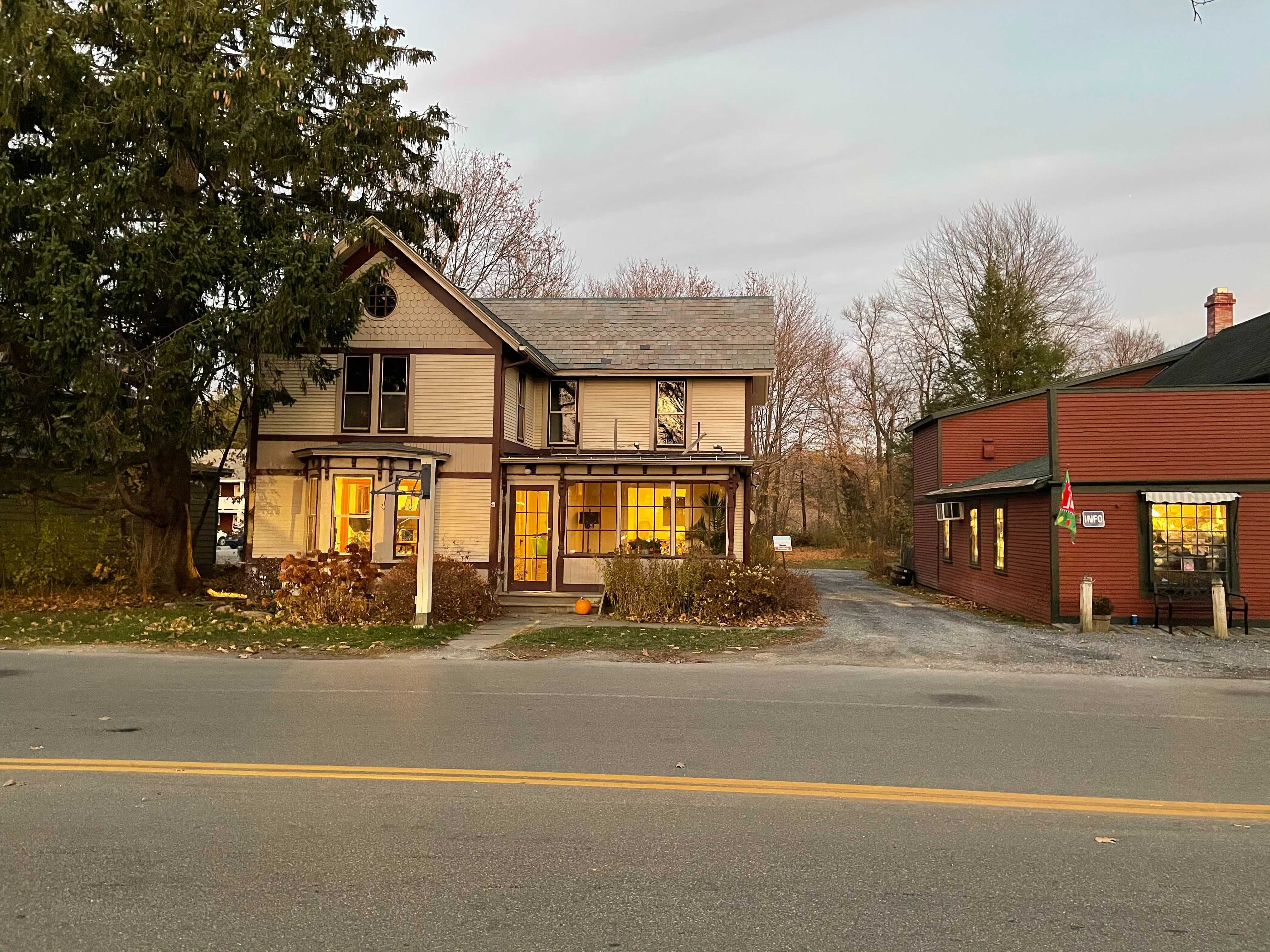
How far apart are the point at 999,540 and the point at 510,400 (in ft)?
37.9

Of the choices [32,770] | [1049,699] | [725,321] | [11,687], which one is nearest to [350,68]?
[725,321]

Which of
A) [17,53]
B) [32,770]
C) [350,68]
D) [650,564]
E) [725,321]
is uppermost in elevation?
[350,68]

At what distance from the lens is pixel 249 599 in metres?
16.7

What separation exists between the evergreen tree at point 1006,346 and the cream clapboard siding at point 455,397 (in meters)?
25.0

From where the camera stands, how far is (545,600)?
18.3 metres

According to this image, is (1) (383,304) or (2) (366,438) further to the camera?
(1) (383,304)

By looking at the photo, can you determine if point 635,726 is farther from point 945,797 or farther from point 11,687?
point 11,687

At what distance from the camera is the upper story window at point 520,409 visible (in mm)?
19766

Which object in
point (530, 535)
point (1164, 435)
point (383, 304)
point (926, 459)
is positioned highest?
point (383, 304)

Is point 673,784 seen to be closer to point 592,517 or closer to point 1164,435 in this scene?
point 592,517

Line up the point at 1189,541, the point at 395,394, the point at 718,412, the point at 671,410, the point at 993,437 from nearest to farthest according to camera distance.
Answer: the point at 1189,541, the point at 395,394, the point at 718,412, the point at 671,410, the point at 993,437

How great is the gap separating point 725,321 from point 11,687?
17.1 metres

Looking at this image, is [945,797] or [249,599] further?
[249,599]

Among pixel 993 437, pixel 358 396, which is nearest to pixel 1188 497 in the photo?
pixel 993 437
